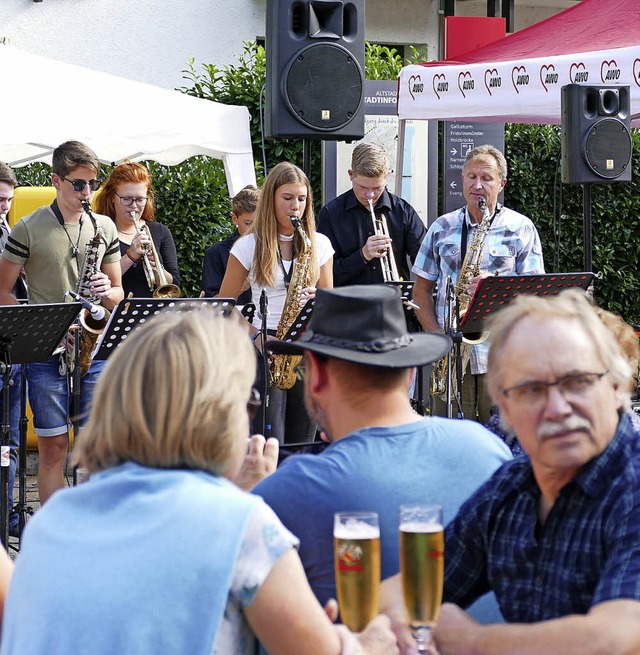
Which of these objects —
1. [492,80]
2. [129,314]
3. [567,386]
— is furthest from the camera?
[492,80]

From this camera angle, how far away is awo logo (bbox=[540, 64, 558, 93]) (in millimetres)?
7336

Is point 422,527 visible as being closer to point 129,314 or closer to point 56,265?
point 129,314

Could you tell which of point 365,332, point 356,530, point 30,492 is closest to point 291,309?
point 30,492

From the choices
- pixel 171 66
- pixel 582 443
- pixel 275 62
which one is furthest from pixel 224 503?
pixel 171 66

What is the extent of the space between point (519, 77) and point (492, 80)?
203 mm

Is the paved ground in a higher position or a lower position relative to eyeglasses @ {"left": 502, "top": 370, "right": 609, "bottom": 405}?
lower

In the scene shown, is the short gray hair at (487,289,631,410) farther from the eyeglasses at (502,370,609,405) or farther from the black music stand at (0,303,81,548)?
the black music stand at (0,303,81,548)

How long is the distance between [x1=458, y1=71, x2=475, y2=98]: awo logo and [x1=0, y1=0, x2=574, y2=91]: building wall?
24.5 ft

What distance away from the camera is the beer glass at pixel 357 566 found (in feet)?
6.24

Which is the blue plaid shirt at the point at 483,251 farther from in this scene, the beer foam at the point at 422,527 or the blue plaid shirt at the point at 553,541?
the beer foam at the point at 422,527

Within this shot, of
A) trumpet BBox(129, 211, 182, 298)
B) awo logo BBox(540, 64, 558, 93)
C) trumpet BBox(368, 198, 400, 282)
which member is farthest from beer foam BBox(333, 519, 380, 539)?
awo logo BBox(540, 64, 558, 93)

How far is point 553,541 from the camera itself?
2062 millimetres

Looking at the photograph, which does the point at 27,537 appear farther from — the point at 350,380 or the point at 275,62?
the point at 275,62

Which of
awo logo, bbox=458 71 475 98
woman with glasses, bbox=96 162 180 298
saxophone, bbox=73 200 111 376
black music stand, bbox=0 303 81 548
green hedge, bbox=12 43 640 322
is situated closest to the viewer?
black music stand, bbox=0 303 81 548
